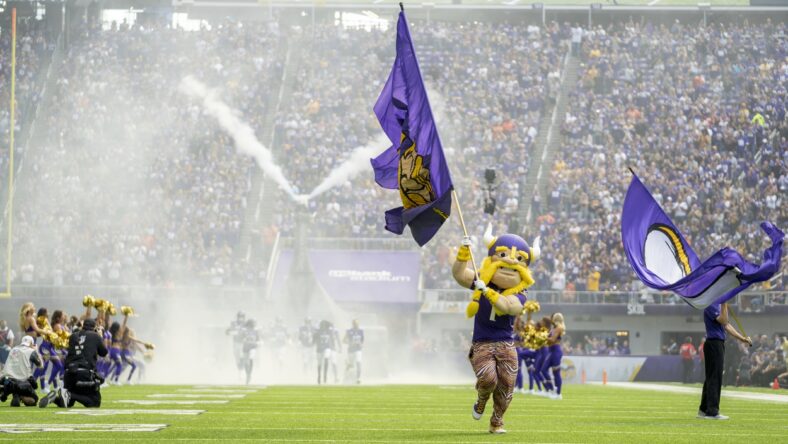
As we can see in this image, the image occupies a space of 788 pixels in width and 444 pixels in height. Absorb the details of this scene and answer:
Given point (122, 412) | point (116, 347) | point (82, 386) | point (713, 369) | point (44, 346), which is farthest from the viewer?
point (116, 347)

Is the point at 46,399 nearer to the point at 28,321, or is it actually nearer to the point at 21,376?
the point at 21,376

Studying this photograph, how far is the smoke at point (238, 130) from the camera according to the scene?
4638 centimetres

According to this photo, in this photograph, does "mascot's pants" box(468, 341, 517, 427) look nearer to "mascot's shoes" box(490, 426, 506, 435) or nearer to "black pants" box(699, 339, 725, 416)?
"mascot's shoes" box(490, 426, 506, 435)

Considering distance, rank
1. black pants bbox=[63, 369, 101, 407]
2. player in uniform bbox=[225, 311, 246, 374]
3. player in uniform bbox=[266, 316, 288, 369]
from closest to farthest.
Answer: black pants bbox=[63, 369, 101, 407], player in uniform bbox=[225, 311, 246, 374], player in uniform bbox=[266, 316, 288, 369]

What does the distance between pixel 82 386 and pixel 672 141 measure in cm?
3132

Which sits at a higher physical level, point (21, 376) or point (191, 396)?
point (21, 376)

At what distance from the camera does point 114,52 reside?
5406cm

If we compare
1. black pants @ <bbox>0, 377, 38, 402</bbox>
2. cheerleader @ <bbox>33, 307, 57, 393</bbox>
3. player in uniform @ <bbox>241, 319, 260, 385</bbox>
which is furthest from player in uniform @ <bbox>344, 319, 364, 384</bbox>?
black pants @ <bbox>0, 377, 38, 402</bbox>

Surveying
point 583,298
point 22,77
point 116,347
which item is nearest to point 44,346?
point 116,347

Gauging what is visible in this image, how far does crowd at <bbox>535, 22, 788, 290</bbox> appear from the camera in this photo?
41375 millimetres

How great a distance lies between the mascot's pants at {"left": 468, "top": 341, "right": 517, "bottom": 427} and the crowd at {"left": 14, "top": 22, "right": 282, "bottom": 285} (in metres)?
28.7

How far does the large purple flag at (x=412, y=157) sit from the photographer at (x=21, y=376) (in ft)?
21.5

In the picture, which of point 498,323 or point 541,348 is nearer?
point 498,323

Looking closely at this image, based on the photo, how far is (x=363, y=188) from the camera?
150 ft
